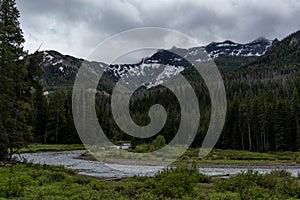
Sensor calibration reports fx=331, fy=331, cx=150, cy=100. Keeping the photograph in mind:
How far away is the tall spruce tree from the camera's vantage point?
2958cm

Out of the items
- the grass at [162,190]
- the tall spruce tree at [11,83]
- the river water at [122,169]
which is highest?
the tall spruce tree at [11,83]

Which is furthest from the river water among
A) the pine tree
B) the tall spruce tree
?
the pine tree

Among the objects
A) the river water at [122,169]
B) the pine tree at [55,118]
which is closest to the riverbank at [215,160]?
the river water at [122,169]

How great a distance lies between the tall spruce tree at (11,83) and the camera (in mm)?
29578

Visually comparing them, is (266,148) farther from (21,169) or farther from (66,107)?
(21,169)

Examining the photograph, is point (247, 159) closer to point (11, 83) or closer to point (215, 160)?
point (215, 160)

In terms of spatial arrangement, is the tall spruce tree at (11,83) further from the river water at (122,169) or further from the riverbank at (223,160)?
the riverbank at (223,160)

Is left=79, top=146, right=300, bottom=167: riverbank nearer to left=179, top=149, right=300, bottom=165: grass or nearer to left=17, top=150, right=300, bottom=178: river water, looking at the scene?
left=179, top=149, right=300, bottom=165: grass

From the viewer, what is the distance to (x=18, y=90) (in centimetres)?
3247

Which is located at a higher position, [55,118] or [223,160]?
[55,118]

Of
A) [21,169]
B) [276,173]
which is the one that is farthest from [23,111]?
[276,173]

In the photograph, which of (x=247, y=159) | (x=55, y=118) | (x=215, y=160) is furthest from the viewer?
(x=55, y=118)

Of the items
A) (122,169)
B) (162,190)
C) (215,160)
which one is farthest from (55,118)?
(162,190)

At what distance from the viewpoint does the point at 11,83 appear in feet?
98.3
